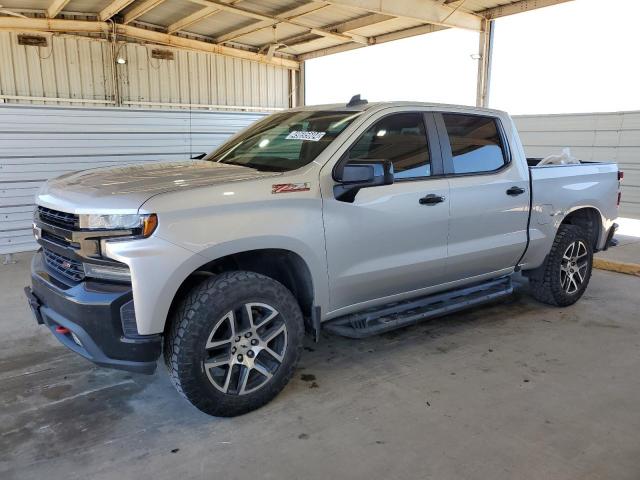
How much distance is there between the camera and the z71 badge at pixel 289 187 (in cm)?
292

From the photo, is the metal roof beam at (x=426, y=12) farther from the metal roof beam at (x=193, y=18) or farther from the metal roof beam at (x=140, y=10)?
the metal roof beam at (x=140, y=10)

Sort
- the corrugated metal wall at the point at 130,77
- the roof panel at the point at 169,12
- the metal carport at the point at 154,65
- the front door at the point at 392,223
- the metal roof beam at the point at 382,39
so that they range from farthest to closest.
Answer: the corrugated metal wall at the point at 130,77
the metal roof beam at the point at 382,39
the roof panel at the point at 169,12
the metal carport at the point at 154,65
the front door at the point at 392,223

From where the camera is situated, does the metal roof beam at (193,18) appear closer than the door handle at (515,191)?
No

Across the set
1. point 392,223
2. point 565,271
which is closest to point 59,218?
point 392,223

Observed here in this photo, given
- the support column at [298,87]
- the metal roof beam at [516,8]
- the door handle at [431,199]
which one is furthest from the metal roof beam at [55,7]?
the door handle at [431,199]

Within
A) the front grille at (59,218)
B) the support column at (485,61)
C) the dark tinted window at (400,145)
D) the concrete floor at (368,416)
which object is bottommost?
the concrete floor at (368,416)

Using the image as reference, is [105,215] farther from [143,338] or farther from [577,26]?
[577,26]

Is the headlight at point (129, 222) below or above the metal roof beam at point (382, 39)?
below

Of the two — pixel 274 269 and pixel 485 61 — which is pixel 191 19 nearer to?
pixel 485 61

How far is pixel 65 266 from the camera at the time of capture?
112 inches

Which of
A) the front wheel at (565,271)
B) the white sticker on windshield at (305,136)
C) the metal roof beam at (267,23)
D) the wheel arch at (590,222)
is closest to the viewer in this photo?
the white sticker on windshield at (305,136)

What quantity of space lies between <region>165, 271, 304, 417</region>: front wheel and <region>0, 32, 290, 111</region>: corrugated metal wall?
14665 millimetres

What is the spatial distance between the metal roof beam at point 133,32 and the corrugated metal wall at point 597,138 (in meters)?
10.4

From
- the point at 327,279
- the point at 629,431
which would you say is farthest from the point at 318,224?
the point at 629,431
